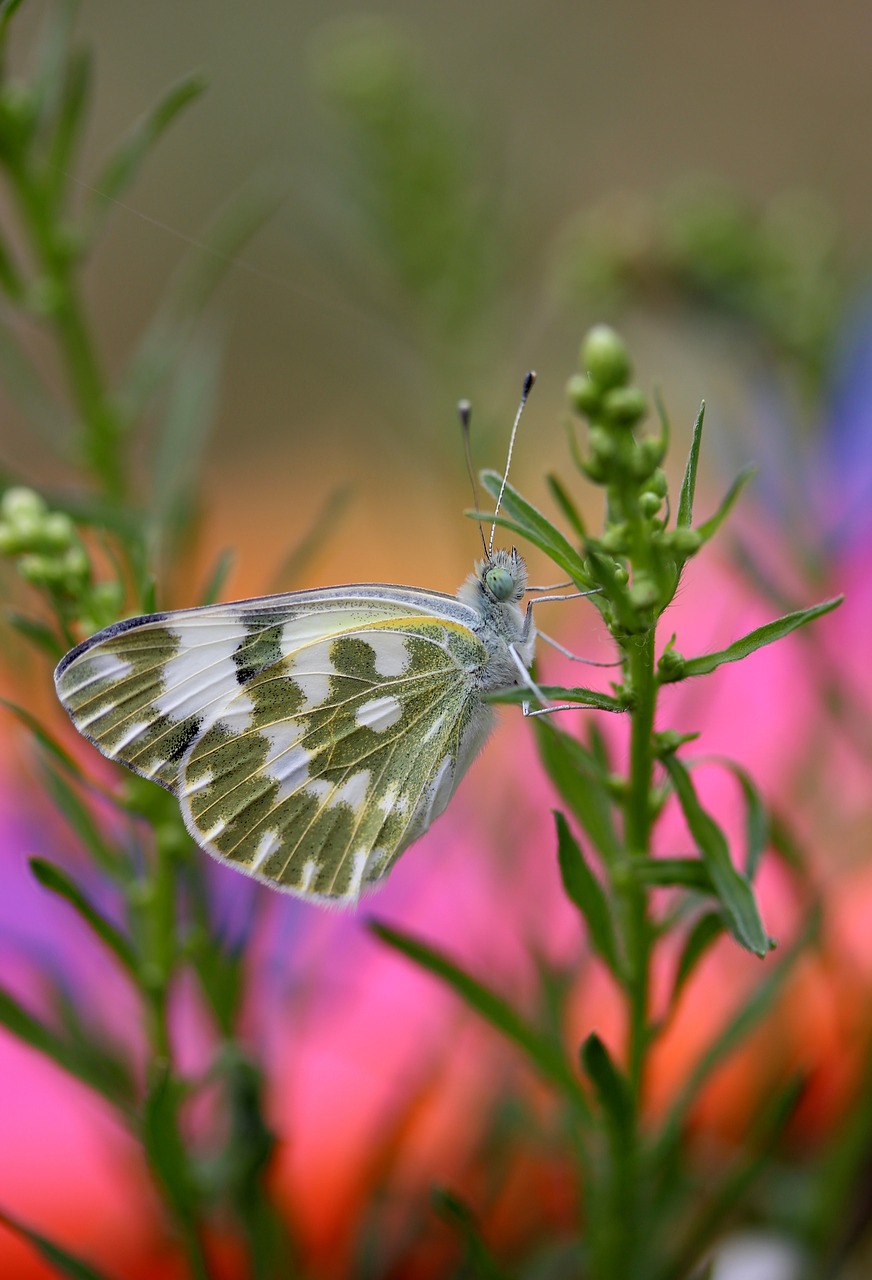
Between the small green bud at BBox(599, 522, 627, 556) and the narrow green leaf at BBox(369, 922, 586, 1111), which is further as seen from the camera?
the narrow green leaf at BBox(369, 922, 586, 1111)

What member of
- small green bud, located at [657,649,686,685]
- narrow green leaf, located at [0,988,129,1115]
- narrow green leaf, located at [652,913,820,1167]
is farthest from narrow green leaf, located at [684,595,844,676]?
narrow green leaf, located at [0,988,129,1115]

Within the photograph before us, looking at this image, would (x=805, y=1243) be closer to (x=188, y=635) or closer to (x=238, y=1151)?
(x=238, y=1151)

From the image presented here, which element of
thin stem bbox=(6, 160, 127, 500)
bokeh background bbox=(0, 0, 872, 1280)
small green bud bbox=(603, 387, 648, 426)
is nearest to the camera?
small green bud bbox=(603, 387, 648, 426)

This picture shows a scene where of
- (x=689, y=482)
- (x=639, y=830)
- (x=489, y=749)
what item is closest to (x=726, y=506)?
(x=689, y=482)

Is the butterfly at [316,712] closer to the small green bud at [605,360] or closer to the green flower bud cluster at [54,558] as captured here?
the green flower bud cluster at [54,558]

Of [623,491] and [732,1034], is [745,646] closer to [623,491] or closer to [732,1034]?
[623,491]

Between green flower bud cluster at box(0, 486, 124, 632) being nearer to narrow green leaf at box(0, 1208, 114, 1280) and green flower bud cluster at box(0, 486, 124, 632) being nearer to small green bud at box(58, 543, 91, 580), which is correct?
small green bud at box(58, 543, 91, 580)

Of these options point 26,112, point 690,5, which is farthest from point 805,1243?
point 690,5
